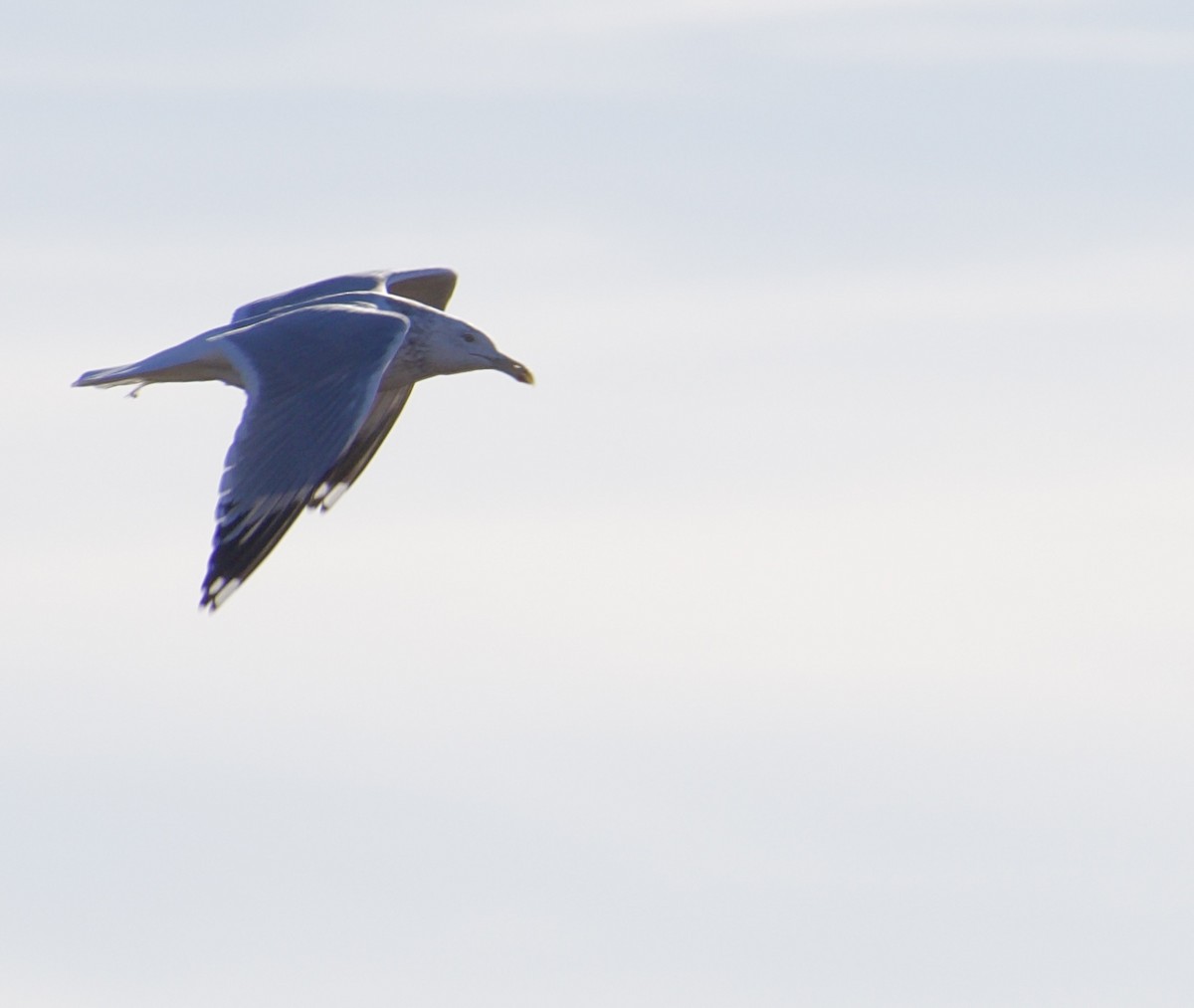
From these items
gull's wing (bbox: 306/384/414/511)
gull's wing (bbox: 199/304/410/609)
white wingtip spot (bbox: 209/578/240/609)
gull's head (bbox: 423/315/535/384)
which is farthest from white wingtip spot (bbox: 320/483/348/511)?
white wingtip spot (bbox: 209/578/240/609)

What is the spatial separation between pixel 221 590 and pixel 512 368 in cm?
494

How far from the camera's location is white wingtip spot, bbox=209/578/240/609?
16.6 meters

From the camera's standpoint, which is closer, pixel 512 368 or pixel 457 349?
pixel 457 349

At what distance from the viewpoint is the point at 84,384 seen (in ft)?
66.6

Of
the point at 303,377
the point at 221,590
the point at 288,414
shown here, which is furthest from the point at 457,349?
the point at 221,590

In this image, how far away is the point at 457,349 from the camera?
68.7 ft

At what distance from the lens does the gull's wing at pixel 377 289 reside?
71.2ft

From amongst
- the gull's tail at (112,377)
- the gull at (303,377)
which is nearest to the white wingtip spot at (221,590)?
the gull at (303,377)

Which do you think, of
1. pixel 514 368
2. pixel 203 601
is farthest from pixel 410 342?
pixel 203 601

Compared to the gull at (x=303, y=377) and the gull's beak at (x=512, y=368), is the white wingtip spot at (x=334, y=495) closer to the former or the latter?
the gull at (x=303, y=377)

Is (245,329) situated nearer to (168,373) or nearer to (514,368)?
(168,373)

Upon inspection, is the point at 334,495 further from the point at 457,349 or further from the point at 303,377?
the point at 303,377

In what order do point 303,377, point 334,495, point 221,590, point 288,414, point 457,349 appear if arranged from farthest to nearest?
1. point 457,349
2. point 334,495
3. point 303,377
4. point 288,414
5. point 221,590

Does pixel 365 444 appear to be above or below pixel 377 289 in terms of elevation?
below
